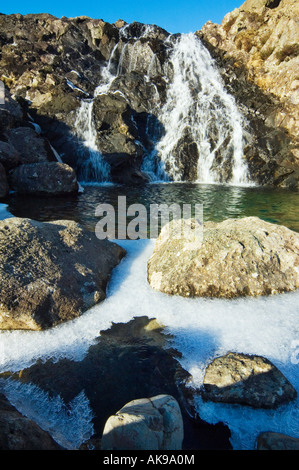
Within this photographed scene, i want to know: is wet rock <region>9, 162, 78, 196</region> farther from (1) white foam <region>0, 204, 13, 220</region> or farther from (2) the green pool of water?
(1) white foam <region>0, 204, 13, 220</region>

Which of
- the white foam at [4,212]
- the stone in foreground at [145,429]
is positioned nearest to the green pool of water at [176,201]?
the white foam at [4,212]

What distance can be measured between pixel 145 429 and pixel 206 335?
5.62 feet

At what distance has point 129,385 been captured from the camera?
2818mm

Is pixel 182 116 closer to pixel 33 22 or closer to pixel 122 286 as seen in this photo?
pixel 122 286

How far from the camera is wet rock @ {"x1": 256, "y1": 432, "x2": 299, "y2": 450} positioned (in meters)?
2.02

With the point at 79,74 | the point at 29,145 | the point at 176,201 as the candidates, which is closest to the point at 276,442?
the point at 176,201

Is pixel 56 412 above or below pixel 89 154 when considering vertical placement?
below

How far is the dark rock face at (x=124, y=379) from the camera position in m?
2.39

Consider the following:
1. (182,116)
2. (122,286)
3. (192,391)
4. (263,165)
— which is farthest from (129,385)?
(182,116)

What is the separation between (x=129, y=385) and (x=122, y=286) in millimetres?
2094

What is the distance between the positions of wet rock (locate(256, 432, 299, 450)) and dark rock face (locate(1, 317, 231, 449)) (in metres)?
0.29

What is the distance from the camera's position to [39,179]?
41.8 ft

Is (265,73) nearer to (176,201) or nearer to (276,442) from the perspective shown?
(176,201)
